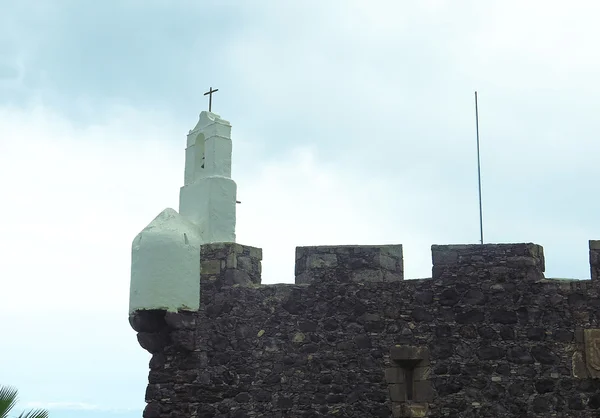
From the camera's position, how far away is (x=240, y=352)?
32.2ft

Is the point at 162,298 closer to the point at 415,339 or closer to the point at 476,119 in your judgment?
the point at 415,339

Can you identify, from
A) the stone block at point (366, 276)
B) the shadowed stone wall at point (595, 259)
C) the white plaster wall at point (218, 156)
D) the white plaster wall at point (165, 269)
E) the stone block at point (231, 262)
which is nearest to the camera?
the shadowed stone wall at point (595, 259)

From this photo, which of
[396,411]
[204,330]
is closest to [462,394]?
[396,411]

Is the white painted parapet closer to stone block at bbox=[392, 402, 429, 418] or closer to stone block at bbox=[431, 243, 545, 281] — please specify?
stone block at bbox=[431, 243, 545, 281]

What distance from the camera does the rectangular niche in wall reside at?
9031 millimetres

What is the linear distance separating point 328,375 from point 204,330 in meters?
1.55

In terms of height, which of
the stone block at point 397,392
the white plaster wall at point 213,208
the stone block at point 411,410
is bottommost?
the stone block at point 411,410

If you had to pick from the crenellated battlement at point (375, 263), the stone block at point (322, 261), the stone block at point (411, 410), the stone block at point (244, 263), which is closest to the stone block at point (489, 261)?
the crenellated battlement at point (375, 263)

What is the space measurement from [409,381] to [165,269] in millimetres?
2963

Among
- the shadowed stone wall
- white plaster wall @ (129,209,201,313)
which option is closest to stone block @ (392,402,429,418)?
the shadowed stone wall

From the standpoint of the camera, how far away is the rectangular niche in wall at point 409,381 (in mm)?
9031

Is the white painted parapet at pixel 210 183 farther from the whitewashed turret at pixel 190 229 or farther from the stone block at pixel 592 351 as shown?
the stone block at pixel 592 351

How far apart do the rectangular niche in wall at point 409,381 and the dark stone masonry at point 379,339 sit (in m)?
0.01

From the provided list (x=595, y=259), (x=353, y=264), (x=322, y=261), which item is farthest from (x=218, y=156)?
(x=595, y=259)
